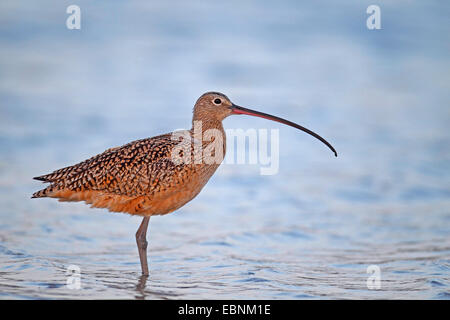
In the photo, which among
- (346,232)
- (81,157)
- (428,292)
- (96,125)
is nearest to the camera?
(428,292)

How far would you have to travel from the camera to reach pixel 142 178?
6.55 m

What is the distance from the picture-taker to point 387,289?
6316 mm

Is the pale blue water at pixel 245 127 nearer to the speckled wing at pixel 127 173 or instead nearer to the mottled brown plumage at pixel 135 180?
the mottled brown plumage at pixel 135 180

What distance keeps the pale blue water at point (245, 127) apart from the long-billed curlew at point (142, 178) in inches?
25.9

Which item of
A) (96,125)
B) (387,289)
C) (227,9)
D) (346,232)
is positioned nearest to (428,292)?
(387,289)

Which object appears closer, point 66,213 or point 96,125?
point 66,213

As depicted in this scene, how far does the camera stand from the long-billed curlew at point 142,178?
257 inches

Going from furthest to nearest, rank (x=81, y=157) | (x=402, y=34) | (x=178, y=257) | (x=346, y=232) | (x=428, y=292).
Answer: (x=402, y=34) < (x=81, y=157) < (x=346, y=232) < (x=178, y=257) < (x=428, y=292)

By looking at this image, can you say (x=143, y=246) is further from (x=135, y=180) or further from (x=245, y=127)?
(x=245, y=127)

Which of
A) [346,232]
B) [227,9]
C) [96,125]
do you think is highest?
[227,9]

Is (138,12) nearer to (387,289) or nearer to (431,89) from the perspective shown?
(431,89)

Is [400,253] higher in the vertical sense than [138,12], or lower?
lower

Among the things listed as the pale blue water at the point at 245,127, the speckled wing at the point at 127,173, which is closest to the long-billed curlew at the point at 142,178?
the speckled wing at the point at 127,173

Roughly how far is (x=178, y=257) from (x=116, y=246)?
79cm
